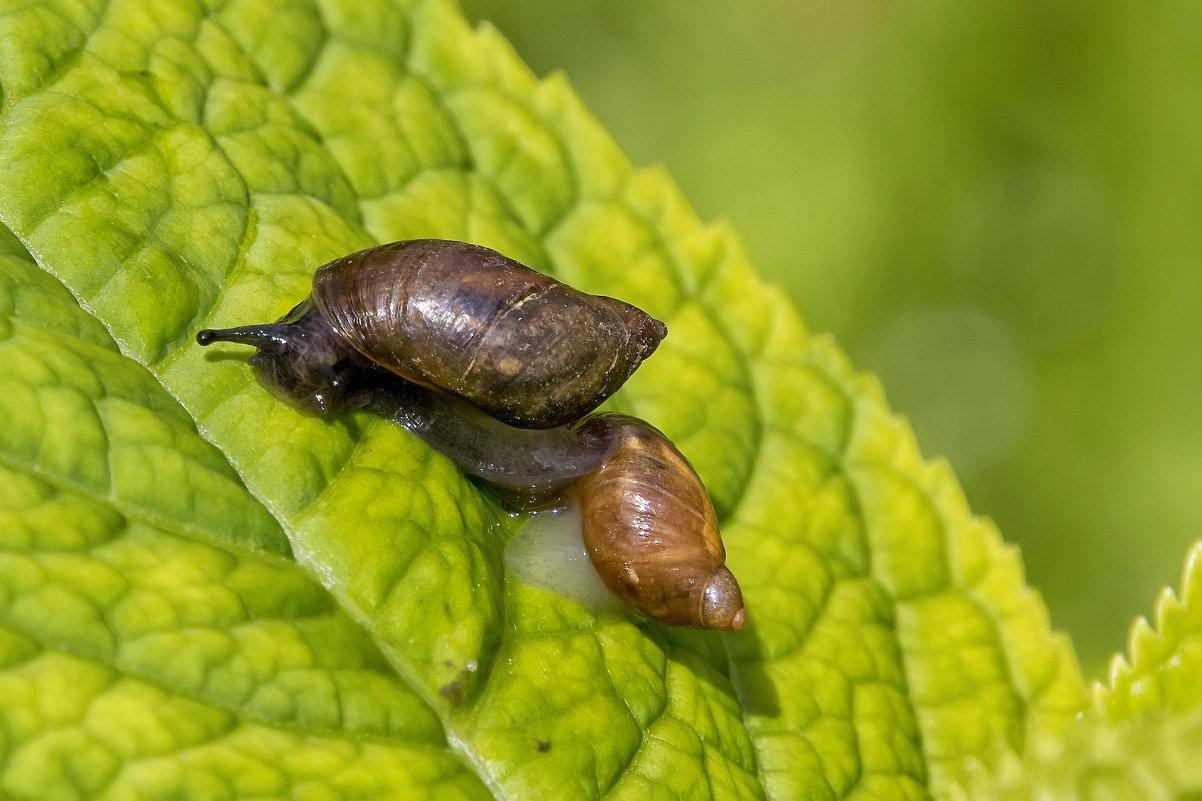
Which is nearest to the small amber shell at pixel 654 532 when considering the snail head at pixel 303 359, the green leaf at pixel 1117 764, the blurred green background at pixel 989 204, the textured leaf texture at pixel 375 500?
the textured leaf texture at pixel 375 500

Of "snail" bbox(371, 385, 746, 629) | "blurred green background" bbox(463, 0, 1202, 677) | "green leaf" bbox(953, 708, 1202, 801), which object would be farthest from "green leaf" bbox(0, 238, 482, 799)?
"blurred green background" bbox(463, 0, 1202, 677)

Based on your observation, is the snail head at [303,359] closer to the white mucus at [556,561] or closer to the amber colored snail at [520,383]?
the amber colored snail at [520,383]

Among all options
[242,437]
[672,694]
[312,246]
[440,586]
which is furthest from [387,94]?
[672,694]

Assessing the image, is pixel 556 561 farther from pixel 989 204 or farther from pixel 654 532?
pixel 989 204

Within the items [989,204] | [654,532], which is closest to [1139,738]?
[654,532]

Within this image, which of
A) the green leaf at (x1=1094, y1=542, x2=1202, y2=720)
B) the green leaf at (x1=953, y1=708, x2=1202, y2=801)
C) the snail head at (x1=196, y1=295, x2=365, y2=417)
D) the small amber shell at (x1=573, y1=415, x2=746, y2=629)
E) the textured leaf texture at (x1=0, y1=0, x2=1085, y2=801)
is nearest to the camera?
the green leaf at (x1=953, y1=708, x2=1202, y2=801)

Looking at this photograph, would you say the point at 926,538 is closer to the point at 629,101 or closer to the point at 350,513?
the point at 350,513

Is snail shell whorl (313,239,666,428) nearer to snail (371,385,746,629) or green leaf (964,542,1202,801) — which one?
snail (371,385,746,629)
